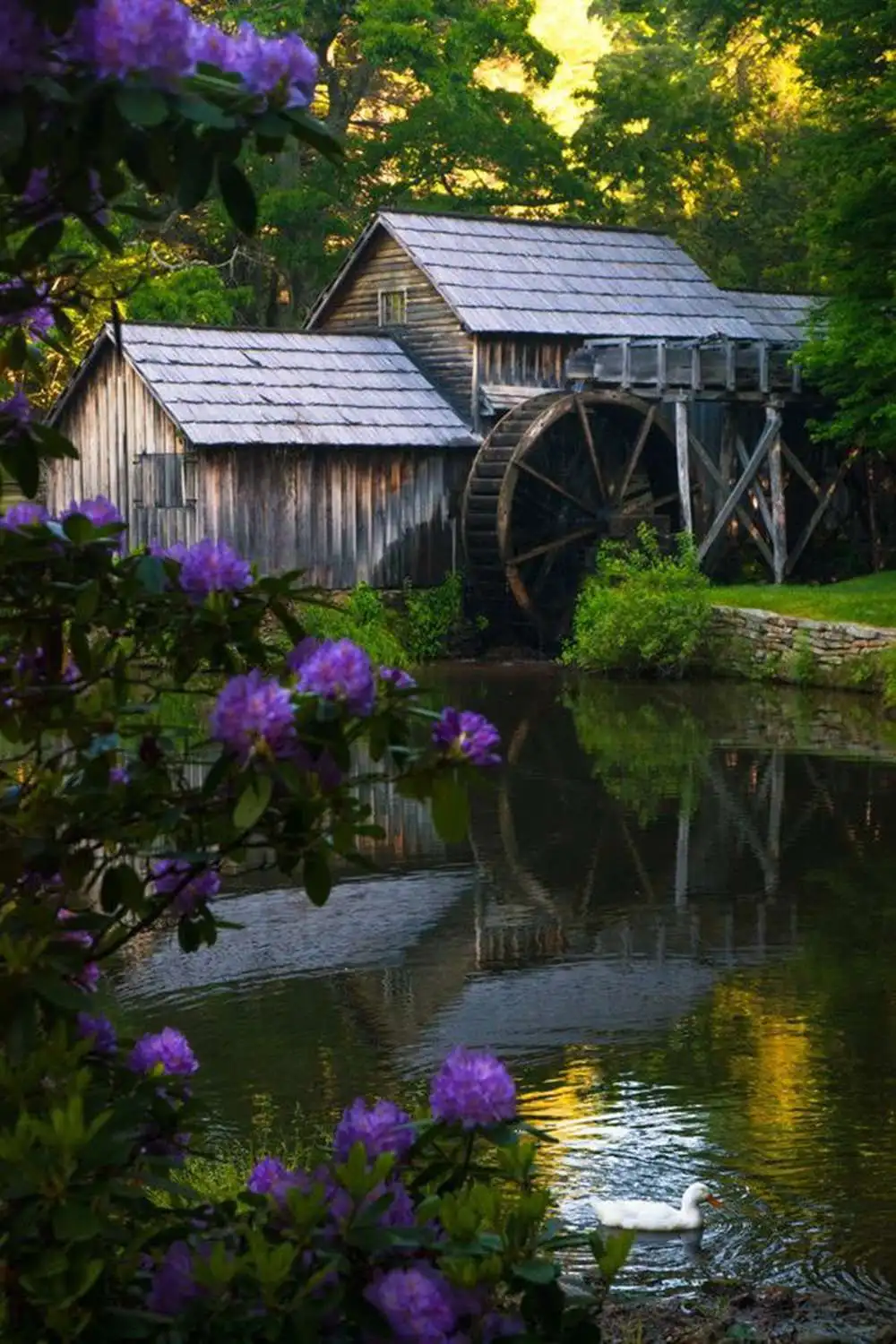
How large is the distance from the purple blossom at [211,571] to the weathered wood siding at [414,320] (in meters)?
27.1

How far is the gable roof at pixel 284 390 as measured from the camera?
27484mm

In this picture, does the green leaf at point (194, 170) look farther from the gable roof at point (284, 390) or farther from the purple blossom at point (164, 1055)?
the gable roof at point (284, 390)

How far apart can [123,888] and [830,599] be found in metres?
23.4

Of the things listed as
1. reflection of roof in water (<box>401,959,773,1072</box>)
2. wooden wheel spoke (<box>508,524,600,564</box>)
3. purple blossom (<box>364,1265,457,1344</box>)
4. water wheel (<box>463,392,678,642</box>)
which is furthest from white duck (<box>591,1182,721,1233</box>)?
wooden wheel spoke (<box>508,524,600,564</box>)

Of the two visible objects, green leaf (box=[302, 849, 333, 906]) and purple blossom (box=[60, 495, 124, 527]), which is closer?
green leaf (box=[302, 849, 333, 906])

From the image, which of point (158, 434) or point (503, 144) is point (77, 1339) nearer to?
point (158, 434)

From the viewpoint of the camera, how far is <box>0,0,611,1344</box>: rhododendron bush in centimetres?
300

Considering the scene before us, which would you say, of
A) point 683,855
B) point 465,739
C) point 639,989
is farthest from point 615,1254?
point 683,855

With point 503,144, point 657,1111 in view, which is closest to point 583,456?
point 503,144

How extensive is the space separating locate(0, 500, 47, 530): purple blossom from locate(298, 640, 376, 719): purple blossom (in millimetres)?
625

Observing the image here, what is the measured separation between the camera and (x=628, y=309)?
32312mm

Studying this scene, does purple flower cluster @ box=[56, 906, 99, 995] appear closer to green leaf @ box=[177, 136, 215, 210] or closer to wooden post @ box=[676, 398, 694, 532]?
green leaf @ box=[177, 136, 215, 210]

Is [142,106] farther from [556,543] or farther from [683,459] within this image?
[683,459]

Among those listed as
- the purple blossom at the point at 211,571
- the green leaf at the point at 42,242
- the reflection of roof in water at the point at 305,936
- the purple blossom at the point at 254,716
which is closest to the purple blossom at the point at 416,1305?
the purple blossom at the point at 254,716
